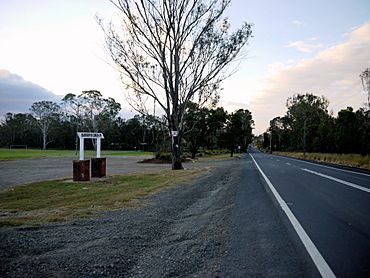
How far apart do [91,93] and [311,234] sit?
8555 cm

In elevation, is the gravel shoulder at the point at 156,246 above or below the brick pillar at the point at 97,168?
below

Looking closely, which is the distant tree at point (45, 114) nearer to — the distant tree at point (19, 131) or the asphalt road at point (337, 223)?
the distant tree at point (19, 131)

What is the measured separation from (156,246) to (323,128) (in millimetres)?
76972

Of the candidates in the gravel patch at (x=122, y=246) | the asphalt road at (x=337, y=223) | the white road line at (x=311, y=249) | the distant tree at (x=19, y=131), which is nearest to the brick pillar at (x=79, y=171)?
the gravel patch at (x=122, y=246)

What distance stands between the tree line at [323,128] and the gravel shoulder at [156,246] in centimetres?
4707

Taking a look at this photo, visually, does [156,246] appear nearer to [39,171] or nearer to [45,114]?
[39,171]

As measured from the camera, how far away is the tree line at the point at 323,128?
6193 centimetres

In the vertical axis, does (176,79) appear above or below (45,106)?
below

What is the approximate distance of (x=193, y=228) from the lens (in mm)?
7020

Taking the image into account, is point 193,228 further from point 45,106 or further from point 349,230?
point 45,106

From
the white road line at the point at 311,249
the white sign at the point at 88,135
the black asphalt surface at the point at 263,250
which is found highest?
the white sign at the point at 88,135

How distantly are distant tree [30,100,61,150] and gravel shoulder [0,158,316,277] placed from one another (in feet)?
347

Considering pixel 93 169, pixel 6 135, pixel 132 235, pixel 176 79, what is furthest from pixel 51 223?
pixel 6 135

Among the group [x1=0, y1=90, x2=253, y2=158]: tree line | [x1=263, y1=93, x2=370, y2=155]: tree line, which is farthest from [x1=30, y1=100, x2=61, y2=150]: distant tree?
[x1=263, y1=93, x2=370, y2=155]: tree line
